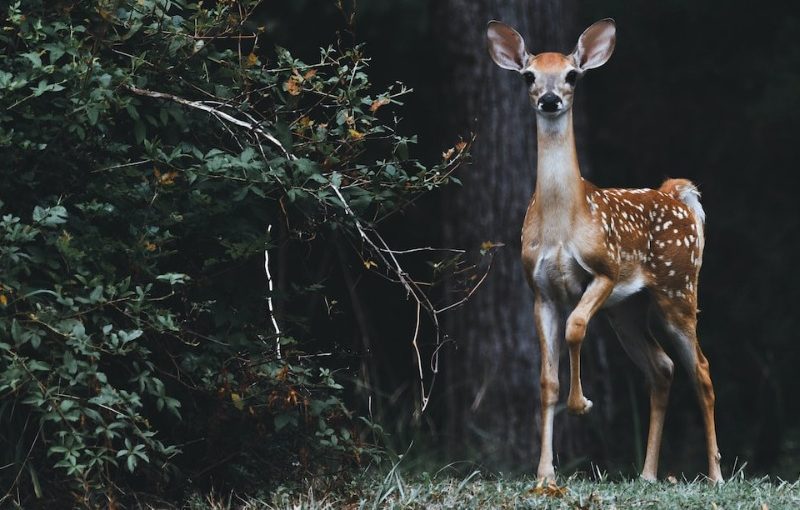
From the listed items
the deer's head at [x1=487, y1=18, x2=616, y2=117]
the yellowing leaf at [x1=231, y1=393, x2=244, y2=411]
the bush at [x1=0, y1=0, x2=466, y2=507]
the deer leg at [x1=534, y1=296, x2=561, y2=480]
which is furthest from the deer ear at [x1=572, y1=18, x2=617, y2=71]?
the yellowing leaf at [x1=231, y1=393, x2=244, y2=411]

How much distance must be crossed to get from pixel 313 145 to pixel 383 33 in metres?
6.03

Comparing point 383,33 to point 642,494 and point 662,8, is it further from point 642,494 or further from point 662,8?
point 642,494

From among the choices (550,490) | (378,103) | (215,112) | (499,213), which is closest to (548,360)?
(550,490)

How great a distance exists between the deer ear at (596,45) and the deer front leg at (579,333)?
3.25 feet

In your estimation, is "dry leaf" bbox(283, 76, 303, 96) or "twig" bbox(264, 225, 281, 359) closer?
"dry leaf" bbox(283, 76, 303, 96)

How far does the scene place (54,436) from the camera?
211 inches

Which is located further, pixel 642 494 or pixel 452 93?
pixel 452 93

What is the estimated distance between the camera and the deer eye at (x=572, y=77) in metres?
6.08

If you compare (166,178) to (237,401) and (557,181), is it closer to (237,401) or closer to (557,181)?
(237,401)

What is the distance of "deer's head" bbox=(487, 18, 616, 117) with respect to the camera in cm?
603

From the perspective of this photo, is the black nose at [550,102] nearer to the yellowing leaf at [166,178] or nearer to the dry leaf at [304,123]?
the dry leaf at [304,123]

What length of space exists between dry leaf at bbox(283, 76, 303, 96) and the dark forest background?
2928 millimetres

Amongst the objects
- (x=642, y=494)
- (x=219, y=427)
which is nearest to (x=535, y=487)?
(x=642, y=494)

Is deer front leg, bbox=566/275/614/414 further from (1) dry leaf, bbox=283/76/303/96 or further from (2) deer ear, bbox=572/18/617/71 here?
(1) dry leaf, bbox=283/76/303/96
